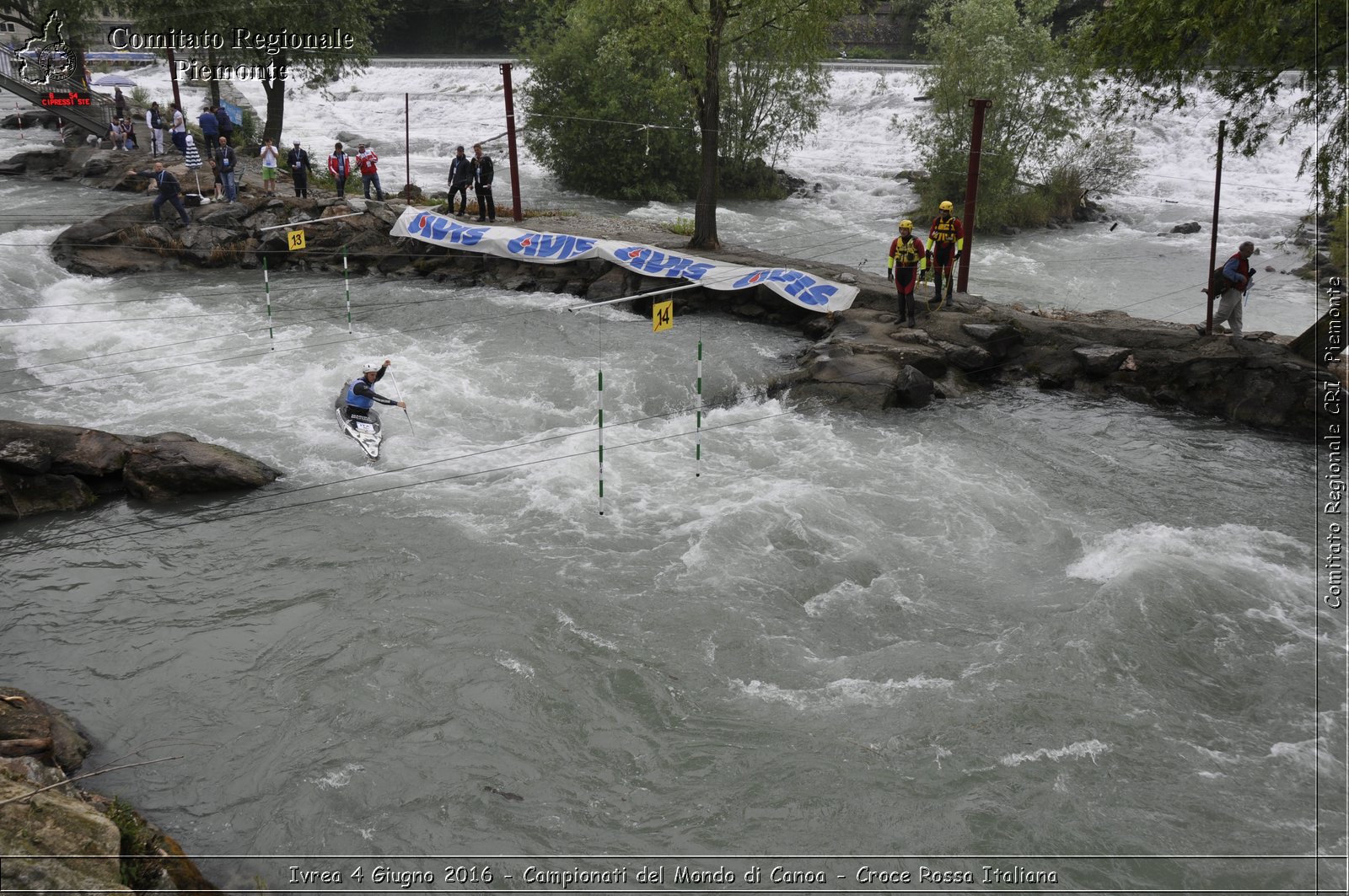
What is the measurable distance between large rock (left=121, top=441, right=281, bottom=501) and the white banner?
8023mm

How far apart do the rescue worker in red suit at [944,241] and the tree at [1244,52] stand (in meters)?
3.14

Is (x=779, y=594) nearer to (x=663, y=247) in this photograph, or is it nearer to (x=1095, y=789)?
(x=1095, y=789)

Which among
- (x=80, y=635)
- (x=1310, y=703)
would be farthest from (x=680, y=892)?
(x=80, y=635)

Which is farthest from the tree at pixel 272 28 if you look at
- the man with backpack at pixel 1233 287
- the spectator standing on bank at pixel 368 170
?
the man with backpack at pixel 1233 287

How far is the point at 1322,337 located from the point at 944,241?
5630mm

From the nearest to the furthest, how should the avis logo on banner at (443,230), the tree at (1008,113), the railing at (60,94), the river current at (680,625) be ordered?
1. the river current at (680,625)
2. the avis logo on banner at (443,230)
3. the tree at (1008,113)
4. the railing at (60,94)

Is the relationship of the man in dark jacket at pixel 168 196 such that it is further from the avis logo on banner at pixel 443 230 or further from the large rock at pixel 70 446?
the large rock at pixel 70 446

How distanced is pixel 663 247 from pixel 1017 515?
11367mm

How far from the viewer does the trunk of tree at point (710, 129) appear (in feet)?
64.7

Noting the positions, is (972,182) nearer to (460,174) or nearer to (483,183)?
(483,183)

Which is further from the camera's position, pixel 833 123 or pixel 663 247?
pixel 833 123

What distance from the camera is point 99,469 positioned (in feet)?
39.6

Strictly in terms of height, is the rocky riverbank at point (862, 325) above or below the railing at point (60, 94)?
below

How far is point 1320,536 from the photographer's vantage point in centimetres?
1116
